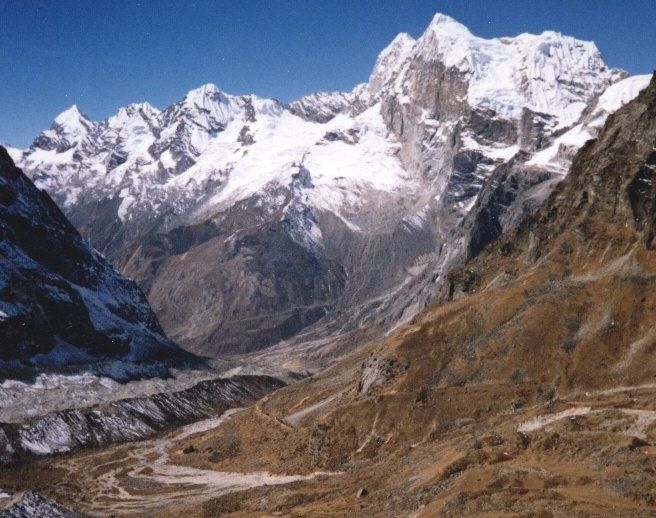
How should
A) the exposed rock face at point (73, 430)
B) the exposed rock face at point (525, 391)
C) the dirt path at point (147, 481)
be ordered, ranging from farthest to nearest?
the exposed rock face at point (73, 430), the dirt path at point (147, 481), the exposed rock face at point (525, 391)

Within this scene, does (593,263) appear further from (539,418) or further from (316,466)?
(316,466)

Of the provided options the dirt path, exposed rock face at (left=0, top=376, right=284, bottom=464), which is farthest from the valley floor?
exposed rock face at (left=0, top=376, right=284, bottom=464)

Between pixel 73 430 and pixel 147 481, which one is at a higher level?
pixel 73 430

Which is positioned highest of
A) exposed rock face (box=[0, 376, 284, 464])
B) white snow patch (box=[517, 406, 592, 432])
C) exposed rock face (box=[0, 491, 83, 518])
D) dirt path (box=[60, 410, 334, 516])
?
exposed rock face (box=[0, 376, 284, 464])

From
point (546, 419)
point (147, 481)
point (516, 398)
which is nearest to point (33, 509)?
point (546, 419)

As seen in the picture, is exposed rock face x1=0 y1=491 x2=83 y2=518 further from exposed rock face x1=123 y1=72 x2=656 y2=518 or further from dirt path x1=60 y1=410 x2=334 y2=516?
dirt path x1=60 y1=410 x2=334 y2=516

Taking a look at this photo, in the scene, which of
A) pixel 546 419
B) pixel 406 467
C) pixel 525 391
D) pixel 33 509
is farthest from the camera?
pixel 525 391

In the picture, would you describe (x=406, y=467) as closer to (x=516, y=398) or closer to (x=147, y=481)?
(x=516, y=398)

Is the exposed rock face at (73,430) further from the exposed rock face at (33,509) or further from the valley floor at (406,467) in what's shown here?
the exposed rock face at (33,509)

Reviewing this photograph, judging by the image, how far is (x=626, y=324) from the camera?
9738 cm

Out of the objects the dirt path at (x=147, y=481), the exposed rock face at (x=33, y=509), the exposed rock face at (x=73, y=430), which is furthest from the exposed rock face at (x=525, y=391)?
the exposed rock face at (x=73, y=430)

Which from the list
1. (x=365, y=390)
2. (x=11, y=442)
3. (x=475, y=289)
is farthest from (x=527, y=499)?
(x=11, y=442)

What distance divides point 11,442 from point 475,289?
343ft

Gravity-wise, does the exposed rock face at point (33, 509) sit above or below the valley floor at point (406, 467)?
above
